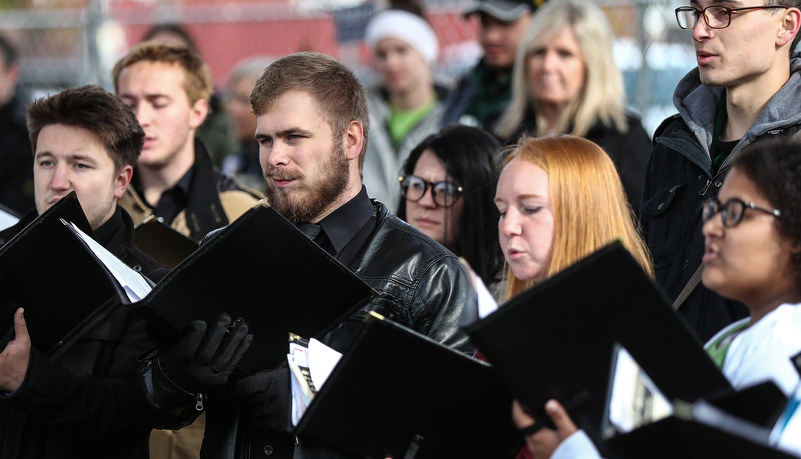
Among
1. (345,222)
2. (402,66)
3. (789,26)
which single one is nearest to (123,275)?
(345,222)

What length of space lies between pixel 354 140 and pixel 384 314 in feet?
2.01

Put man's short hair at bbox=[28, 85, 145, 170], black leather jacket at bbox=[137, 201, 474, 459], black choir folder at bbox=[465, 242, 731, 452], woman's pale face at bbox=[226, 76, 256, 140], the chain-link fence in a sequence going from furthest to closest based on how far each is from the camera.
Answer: woman's pale face at bbox=[226, 76, 256, 140], the chain-link fence, man's short hair at bbox=[28, 85, 145, 170], black leather jacket at bbox=[137, 201, 474, 459], black choir folder at bbox=[465, 242, 731, 452]

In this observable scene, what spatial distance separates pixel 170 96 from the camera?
15.6ft

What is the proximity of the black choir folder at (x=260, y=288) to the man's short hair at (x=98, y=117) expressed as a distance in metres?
1.22

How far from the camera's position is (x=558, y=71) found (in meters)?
4.97

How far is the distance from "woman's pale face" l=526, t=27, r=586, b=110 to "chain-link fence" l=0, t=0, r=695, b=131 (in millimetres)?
1281

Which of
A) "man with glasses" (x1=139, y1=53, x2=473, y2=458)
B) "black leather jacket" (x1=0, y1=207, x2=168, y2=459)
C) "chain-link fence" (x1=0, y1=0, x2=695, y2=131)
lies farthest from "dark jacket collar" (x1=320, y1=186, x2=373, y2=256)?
"chain-link fence" (x1=0, y1=0, x2=695, y2=131)

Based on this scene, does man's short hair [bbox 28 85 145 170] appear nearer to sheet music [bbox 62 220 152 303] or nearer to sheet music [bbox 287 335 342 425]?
sheet music [bbox 62 220 152 303]

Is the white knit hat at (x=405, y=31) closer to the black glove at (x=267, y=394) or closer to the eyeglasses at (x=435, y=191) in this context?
the eyeglasses at (x=435, y=191)

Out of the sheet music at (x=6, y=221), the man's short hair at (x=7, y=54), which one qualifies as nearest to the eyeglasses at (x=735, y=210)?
the sheet music at (x=6, y=221)

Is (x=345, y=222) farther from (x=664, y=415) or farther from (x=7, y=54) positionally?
(x=7, y=54)

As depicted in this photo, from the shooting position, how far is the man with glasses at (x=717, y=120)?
10.6 ft

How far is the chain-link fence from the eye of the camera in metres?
6.24

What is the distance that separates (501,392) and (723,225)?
63cm
